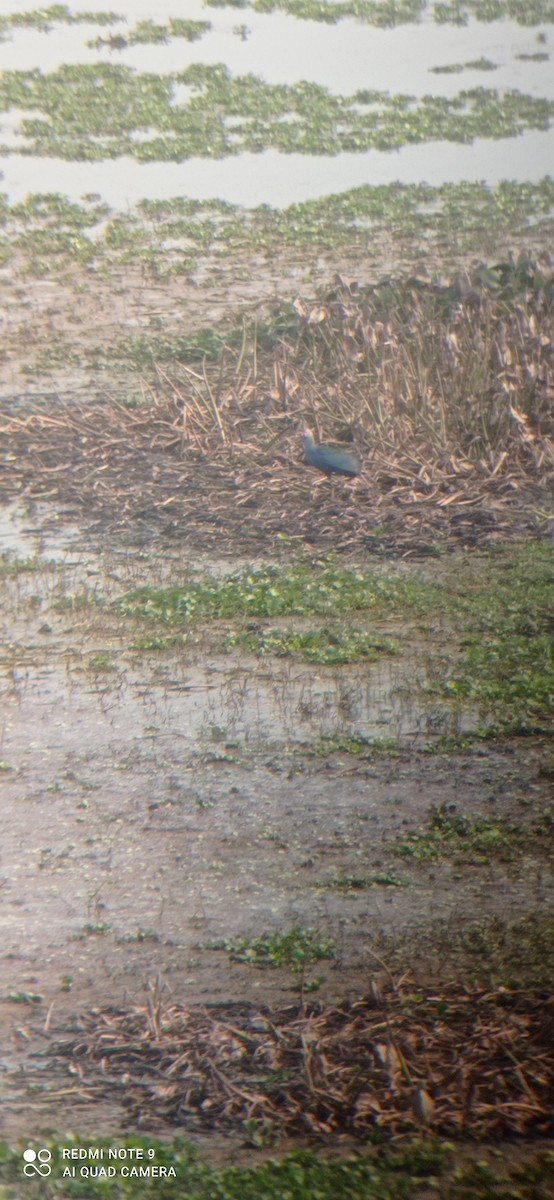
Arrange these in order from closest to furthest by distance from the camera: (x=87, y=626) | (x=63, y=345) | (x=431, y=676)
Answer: (x=431, y=676) < (x=87, y=626) < (x=63, y=345)

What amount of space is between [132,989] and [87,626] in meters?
3.03

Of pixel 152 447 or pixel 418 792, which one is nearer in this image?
pixel 418 792

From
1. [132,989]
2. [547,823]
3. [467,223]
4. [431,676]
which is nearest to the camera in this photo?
[132,989]

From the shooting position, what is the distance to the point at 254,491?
28.2 ft

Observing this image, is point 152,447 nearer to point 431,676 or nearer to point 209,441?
point 209,441

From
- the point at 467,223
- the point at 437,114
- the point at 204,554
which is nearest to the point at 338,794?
the point at 204,554

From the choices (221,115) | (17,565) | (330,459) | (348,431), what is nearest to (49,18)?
(221,115)

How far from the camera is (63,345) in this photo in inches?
453

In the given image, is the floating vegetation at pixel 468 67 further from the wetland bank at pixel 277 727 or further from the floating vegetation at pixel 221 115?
the wetland bank at pixel 277 727

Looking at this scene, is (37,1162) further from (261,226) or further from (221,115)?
(221,115)

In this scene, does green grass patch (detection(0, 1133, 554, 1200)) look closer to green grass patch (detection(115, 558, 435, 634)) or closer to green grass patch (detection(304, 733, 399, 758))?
green grass patch (detection(304, 733, 399, 758))

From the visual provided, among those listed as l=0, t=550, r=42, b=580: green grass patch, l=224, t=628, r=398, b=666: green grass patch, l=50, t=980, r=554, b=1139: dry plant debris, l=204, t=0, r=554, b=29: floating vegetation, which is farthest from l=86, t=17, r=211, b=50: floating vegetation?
l=50, t=980, r=554, b=1139: dry plant debris

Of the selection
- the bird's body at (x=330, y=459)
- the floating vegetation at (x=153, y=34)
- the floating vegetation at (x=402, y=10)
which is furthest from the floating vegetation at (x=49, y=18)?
the bird's body at (x=330, y=459)

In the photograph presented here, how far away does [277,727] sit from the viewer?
580 centimetres
